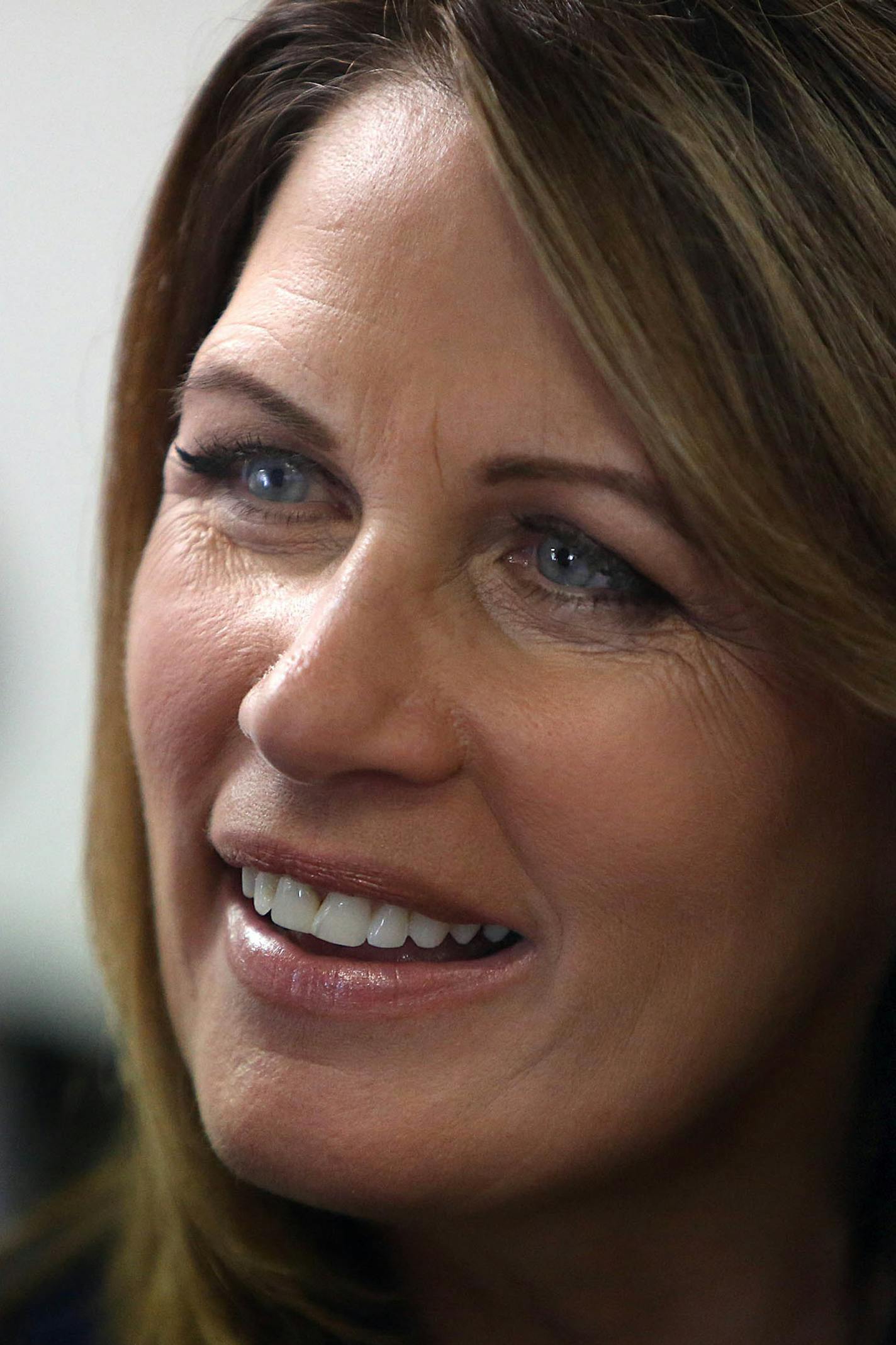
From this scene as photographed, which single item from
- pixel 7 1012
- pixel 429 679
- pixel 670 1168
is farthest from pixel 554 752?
pixel 7 1012

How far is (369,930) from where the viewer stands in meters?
1.06

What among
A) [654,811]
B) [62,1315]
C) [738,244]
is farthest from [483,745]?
[62,1315]

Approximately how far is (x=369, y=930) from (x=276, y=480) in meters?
0.36

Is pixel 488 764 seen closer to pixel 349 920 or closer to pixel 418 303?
pixel 349 920

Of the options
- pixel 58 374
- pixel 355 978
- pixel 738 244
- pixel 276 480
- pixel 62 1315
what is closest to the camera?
pixel 738 244

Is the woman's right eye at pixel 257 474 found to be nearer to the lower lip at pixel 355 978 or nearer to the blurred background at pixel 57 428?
the lower lip at pixel 355 978

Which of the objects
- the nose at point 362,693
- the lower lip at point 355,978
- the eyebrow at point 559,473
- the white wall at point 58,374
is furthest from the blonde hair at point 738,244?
the white wall at point 58,374

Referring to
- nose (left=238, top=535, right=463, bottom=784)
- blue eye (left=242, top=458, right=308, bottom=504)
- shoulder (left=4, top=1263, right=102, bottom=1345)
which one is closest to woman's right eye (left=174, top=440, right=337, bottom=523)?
blue eye (left=242, top=458, right=308, bottom=504)

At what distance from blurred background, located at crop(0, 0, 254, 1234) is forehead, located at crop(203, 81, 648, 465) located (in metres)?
0.83

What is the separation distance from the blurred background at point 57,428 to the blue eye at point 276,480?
73 cm

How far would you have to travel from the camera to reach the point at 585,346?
0.95 m

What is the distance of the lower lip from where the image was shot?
1.03 m

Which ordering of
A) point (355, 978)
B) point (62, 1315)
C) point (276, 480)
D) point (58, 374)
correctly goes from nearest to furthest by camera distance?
1. point (355, 978)
2. point (276, 480)
3. point (62, 1315)
4. point (58, 374)

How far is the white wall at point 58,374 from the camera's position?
6.67ft
